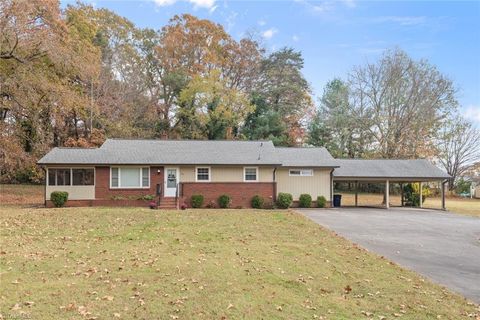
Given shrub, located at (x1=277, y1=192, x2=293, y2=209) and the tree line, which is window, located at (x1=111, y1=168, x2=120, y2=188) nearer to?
the tree line

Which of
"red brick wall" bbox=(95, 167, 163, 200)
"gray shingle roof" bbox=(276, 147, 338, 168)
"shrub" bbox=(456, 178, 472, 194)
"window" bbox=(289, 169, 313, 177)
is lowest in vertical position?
"shrub" bbox=(456, 178, 472, 194)

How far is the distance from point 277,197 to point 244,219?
7.43 meters

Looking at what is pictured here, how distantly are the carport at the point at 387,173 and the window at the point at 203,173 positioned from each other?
8.10 meters

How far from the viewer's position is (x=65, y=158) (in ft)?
70.9

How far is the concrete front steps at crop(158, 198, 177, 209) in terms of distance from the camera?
68.1 ft

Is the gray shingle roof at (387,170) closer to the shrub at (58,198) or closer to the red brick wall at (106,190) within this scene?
the red brick wall at (106,190)

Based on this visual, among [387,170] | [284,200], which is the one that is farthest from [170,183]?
[387,170]

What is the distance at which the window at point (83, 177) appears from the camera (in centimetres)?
2159

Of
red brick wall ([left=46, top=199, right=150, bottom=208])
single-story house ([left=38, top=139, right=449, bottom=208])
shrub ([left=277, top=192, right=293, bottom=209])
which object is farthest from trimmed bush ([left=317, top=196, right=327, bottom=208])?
red brick wall ([left=46, top=199, right=150, bottom=208])

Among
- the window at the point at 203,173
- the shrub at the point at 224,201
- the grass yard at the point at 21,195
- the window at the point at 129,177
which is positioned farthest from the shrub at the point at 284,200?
the grass yard at the point at 21,195

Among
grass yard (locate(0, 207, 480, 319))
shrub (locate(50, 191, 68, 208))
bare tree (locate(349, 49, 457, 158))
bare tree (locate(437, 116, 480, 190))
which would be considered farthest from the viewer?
bare tree (locate(437, 116, 480, 190))

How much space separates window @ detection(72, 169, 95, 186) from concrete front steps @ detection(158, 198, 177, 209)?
4.35 m

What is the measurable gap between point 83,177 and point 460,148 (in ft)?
149

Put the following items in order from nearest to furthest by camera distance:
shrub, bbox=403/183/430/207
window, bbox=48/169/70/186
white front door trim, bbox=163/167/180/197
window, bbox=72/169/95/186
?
window, bbox=48/169/70/186, window, bbox=72/169/95/186, white front door trim, bbox=163/167/180/197, shrub, bbox=403/183/430/207
